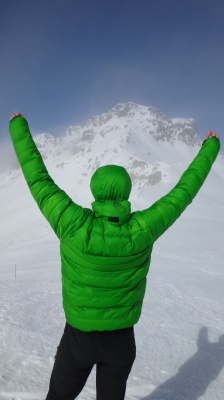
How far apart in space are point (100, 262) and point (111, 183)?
1.59 ft

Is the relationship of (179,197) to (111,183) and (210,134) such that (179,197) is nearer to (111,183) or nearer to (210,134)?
(111,183)

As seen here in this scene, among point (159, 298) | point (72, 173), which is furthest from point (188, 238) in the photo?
point (72, 173)

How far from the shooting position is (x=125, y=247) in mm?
1962

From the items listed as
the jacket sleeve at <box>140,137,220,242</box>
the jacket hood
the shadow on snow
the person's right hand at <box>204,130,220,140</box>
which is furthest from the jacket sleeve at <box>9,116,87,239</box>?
the shadow on snow

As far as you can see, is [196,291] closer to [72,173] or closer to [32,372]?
[32,372]

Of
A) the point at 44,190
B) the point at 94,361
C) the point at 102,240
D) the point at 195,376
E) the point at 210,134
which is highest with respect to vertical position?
the point at 210,134

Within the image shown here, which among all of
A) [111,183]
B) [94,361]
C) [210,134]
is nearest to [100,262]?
[111,183]

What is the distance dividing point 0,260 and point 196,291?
11962 millimetres

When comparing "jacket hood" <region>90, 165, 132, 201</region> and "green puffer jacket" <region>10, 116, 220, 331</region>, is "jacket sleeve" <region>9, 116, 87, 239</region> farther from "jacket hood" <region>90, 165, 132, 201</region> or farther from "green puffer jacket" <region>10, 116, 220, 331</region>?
"jacket hood" <region>90, 165, 132, 201</region>

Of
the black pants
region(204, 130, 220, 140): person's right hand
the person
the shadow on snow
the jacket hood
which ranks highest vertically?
region(204, 130, 220, 140): person's right hand

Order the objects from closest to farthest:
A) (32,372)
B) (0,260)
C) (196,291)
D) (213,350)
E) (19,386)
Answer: (19,386)
(32,372)
(213,350)
(196,291)
(0,260)

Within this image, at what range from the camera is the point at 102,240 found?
6.36 feet

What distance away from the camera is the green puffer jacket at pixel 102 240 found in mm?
1958

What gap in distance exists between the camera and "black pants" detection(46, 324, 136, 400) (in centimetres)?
212
